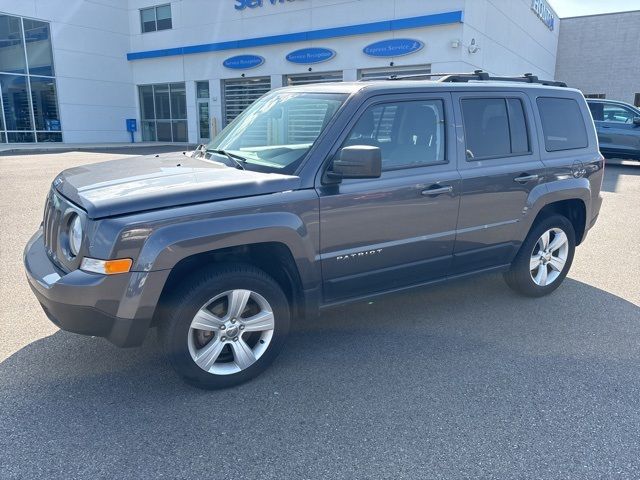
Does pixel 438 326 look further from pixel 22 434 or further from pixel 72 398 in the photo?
pixel 22 434

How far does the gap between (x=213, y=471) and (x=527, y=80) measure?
4.56 metres

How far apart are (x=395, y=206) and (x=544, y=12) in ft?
105

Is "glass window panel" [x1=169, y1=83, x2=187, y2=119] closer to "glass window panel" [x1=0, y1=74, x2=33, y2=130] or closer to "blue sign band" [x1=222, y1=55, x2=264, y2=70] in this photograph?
"blue sign band" [x1=222, y1=55, x2=264, y2=70]

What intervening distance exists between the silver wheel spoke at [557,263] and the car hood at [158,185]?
3.01 m

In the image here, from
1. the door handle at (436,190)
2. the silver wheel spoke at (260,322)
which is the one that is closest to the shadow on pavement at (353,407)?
the silver wheel spoke at (260,322)

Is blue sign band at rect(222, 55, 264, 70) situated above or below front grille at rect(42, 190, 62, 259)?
above

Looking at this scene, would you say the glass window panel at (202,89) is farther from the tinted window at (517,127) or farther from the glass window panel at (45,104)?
the tinted window at (517,127)

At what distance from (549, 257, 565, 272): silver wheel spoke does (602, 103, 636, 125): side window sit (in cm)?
1304

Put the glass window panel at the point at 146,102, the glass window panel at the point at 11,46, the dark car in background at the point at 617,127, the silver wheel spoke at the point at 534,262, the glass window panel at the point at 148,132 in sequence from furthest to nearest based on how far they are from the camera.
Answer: the glass window panel at the point at 148,132 < the glass window panel at the point at 146,102 < the glass window panel at the point at 11,46 < the dark car in background at the point at 617,127 < the silver wheel spoke at the point at 534,262

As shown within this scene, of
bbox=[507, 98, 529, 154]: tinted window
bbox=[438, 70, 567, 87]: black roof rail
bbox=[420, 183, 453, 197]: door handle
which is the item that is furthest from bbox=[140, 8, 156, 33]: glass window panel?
bbox=[420, 183, 453, 197]: door handle

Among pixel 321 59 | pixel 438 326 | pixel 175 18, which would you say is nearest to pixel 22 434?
pixel 438 326

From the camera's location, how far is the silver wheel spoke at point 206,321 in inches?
120

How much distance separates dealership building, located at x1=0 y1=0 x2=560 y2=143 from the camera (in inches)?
766

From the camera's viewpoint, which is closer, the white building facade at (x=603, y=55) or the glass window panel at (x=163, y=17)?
the glass window panel at (x=163, y=17)
